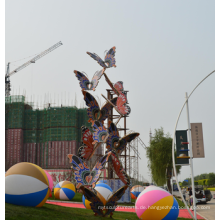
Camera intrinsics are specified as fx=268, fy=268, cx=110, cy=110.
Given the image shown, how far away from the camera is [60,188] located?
63.2 ft

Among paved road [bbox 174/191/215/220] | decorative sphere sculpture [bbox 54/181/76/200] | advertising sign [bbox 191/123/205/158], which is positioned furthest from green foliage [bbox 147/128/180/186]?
advertising sign [bbox 191/123/205/158]

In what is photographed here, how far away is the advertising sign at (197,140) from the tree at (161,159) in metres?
20.0

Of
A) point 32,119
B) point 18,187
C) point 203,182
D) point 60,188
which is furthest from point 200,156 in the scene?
point 203,182

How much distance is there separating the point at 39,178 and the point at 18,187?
79 centimetres

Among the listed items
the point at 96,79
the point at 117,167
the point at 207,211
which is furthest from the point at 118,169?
the point at 207,211

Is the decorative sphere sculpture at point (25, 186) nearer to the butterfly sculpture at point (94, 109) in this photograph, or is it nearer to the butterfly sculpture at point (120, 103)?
the butterfly sculpture at point (94, 109)

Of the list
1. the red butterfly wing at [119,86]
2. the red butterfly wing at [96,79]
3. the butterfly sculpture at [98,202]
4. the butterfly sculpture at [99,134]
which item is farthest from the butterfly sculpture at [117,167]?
the red butterfly wing at [119,86]

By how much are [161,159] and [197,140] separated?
2019 cm

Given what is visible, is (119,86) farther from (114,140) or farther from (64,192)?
(64,192)

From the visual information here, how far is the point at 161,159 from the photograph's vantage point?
1136 inches

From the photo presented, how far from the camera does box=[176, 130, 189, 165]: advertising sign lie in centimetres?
920

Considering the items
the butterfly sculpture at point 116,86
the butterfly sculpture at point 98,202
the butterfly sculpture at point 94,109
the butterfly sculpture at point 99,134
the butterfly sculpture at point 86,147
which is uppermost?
the butterfly sculpture at point 116,86

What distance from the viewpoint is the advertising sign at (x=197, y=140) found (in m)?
9.07
